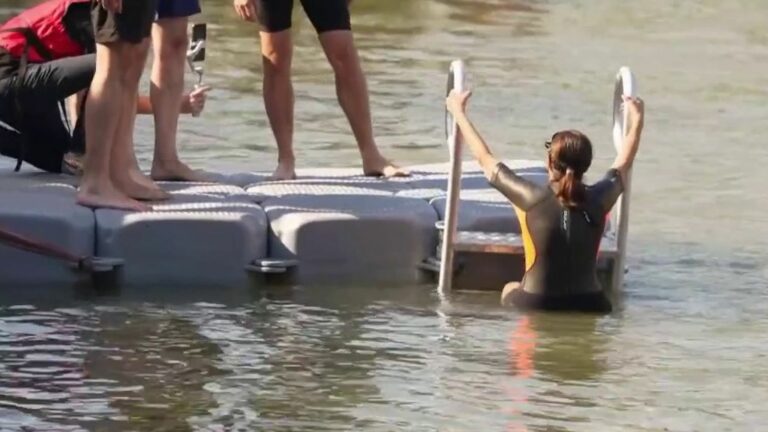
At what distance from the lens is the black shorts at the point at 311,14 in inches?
320

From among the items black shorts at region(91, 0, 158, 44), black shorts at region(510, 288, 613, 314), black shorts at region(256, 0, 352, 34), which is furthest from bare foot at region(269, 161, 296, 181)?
black shorts at region(510, 288, 613, 314)

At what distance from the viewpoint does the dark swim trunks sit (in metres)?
7.89

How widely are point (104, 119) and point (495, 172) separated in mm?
1567

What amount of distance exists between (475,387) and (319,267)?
155 centimetres

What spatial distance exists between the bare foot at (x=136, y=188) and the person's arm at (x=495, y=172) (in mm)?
1269

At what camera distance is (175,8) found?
26.0 feet

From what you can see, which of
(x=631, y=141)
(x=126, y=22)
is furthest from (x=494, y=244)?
(x=126, y=22)

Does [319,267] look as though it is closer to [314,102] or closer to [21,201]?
[21,201]

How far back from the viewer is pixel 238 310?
7074mm

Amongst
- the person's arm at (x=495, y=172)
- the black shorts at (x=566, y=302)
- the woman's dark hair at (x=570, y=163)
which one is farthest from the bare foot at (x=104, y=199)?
the woman's dark hair at (x=570, y=163)

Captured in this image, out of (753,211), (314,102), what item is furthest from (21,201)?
(314,102)

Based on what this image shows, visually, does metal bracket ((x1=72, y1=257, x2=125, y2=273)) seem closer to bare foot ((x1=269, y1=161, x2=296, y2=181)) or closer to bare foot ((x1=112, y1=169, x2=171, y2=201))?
bare foot ((x1=112, y1=169, x2=171, y2=201))

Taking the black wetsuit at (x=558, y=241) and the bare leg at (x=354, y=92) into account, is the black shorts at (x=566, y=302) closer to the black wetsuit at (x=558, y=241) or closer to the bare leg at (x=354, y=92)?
the black wetsuit at (x=558, y=241)

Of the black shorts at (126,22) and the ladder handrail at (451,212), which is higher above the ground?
the black shorts at (126,22)
